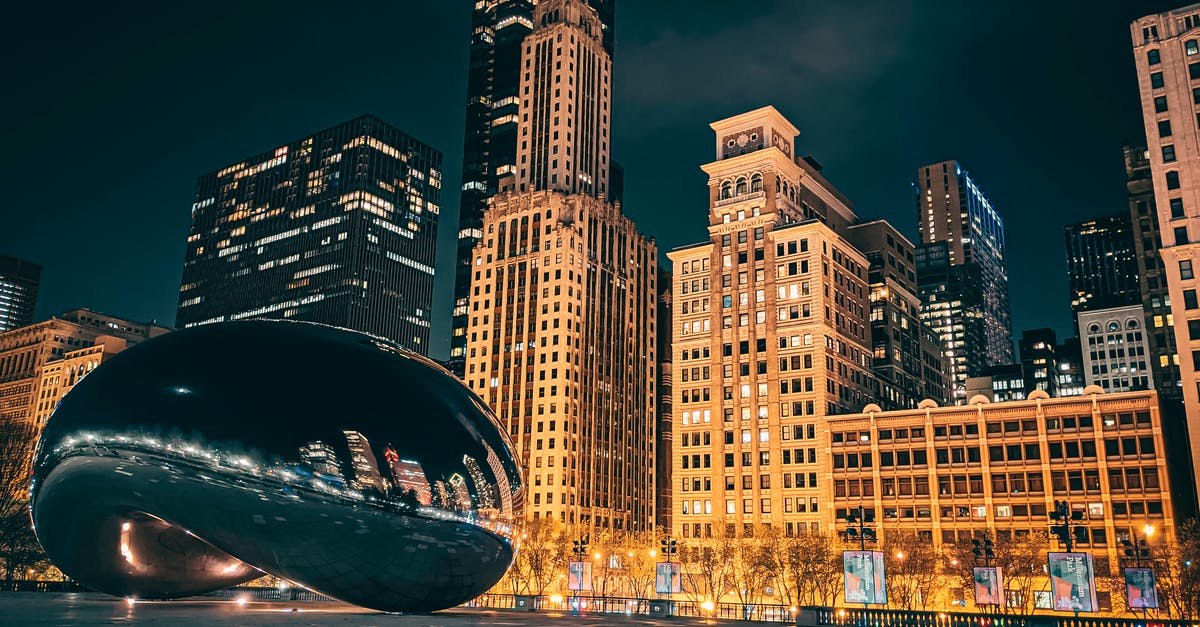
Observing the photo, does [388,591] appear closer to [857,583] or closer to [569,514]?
[857,583]

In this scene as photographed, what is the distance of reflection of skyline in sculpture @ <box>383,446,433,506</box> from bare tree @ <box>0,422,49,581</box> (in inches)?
1837

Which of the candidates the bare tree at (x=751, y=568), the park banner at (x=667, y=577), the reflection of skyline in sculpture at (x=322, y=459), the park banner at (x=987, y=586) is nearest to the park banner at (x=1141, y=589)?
the park banner at (x=987, y=586)

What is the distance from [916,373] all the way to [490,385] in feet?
223

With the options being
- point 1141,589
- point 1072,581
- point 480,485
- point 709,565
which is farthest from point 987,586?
point 709,565

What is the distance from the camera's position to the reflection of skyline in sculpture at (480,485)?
19.8m

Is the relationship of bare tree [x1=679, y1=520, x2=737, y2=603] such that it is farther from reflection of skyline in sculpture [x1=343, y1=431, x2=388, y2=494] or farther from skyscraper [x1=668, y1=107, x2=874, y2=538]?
reflection of skyline in sculpture [x1=343, y1=431, x2=388, y2=494]

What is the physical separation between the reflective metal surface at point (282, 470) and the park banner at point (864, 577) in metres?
29.9

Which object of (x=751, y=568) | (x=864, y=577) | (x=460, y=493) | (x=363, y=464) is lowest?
(x=751, y=568)

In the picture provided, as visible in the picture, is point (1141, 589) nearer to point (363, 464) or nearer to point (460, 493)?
point (460, 493)

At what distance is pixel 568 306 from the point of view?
147 m

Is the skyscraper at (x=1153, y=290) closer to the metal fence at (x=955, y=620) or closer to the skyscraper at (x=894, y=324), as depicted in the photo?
the skyscraper at (x=894, y=324)

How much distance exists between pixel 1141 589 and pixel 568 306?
11158 cm

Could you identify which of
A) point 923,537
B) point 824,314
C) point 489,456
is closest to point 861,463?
point 923,537

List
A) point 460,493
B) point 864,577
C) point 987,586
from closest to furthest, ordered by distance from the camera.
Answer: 1. point 460,493
2. point 987,586
3. point 864,577
